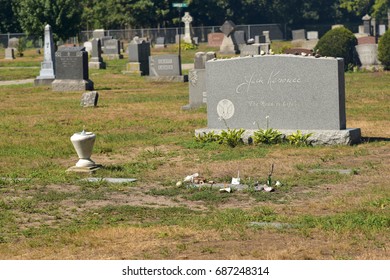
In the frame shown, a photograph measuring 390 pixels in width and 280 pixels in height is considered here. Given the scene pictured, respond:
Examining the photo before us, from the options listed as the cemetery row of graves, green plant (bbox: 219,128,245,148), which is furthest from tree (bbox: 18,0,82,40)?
green plant (bbox: 219,128,245,148)

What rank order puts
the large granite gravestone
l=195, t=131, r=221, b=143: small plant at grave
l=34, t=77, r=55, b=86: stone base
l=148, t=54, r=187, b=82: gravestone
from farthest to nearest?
1. l=148, t=54, r=187, b=82: gravestone
2. l=34, t=77, r=55, b=86: stone base
3. l=195, t=131, r=221, b=143: small plant at grave
4. the large granite gravestone

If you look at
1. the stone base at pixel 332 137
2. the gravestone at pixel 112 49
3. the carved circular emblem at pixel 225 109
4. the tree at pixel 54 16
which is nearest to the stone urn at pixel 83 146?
the carved circular emblem at pixel 225 109

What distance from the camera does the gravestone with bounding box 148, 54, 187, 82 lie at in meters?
40.0

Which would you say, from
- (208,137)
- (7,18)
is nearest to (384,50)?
(208,137)

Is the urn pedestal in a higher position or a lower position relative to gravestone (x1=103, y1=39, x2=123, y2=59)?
higher

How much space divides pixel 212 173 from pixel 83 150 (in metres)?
2.03

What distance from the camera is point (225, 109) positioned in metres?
20.0

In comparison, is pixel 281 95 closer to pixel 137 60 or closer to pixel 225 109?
pixel 225 109

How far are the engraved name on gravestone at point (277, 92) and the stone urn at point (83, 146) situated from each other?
13.7 feet

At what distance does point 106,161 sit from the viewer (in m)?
18.0

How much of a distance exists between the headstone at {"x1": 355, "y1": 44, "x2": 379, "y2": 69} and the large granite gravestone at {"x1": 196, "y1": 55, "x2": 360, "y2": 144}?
24.0 metres

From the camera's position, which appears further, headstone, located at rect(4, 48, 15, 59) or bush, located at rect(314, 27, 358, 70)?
headstone, located at rect(4, 48, 15, 59)

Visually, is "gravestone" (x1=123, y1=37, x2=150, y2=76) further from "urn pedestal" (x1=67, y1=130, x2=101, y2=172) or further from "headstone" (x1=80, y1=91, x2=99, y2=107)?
"urn pedestal" (x1=67, y1=130, x2=101, y2=172)

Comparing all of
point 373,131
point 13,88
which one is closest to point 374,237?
point 373,131
